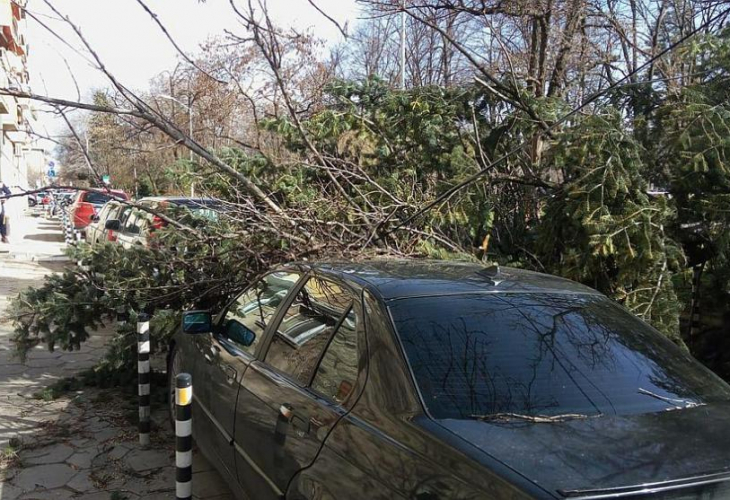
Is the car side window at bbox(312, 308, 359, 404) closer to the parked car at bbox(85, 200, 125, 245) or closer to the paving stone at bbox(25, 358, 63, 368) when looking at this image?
the paving stone at bbox(25, 358, 63, 368)

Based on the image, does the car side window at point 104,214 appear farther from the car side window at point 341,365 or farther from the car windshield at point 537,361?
the car windshield at point 537,361

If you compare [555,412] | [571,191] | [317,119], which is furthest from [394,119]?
[555,412]

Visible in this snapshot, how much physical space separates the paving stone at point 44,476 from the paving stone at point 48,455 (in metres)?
0.09

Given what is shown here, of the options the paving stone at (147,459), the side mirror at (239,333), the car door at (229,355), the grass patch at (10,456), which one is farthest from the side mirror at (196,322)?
the grass patch at (10,456)

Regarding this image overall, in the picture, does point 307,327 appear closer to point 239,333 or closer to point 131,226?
point 239,333

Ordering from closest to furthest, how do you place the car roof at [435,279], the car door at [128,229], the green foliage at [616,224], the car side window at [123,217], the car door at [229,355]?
the car roof at [435,279], the car door at [229,355], the green foliage at [616,224], the car door at [128,229], the car side window at [123,217]

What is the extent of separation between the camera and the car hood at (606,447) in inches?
65.4

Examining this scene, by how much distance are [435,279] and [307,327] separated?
26.5 inches

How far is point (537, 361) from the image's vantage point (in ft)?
7.63

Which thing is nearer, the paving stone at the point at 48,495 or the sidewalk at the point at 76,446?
the paving stone at the point at 48,495

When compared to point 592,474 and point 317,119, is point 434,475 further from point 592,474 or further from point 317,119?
point 317,119

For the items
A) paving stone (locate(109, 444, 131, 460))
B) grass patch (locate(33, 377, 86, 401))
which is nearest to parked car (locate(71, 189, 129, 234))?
grass patch (locate(33, 377, 86, 401))

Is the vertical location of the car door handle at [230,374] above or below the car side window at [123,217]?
below

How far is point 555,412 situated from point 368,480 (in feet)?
2.20
